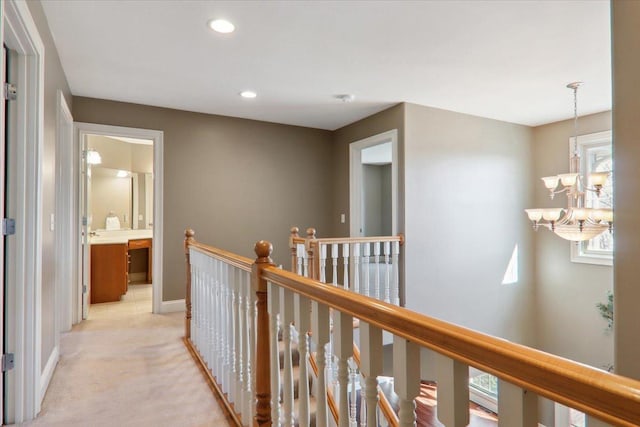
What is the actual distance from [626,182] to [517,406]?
112 centimetres

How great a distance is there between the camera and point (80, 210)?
3697 millimetres

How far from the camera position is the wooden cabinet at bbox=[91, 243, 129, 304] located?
4574mm

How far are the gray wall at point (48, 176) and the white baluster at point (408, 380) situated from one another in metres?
2.25

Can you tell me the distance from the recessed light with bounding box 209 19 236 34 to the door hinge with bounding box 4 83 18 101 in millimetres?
1160

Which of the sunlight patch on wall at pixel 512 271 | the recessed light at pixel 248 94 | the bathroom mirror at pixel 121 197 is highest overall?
the recessed light at pixel 248 94

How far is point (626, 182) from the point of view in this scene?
128cm

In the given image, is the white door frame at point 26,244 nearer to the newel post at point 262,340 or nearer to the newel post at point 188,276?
the newel post at point 188,276

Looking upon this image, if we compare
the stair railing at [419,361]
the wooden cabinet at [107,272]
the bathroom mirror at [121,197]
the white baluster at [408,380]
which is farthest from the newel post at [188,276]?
the bathroom mirror at [121,197]

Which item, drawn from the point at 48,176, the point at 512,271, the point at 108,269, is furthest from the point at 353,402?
the point at 108,269

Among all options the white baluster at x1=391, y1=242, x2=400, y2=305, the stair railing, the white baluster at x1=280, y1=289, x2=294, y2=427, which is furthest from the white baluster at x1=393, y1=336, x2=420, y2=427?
the white baluster at x1=391, y1=242, x2=400, y2=305

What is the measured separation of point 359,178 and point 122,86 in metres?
2.87

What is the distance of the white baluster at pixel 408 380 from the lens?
0.78 metres

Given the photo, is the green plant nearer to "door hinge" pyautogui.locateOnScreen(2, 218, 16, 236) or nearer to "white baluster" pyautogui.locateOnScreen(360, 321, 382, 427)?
"white baluster" pyautogui.locateOnScreen(360, 321, 382, 427)

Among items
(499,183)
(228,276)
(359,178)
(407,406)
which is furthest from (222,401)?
(499,183)
